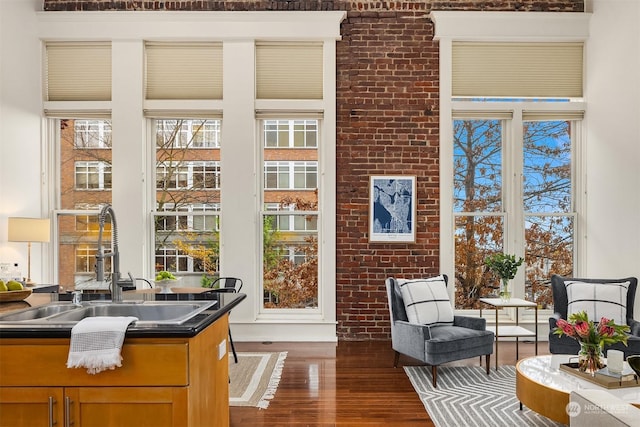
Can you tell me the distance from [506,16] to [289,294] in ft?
14.3

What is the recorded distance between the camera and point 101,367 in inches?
73.4

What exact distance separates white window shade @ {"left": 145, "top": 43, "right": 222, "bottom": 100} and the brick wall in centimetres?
50

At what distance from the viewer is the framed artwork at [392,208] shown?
18.9ft

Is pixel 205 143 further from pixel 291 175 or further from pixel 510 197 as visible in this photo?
pixel 510 197

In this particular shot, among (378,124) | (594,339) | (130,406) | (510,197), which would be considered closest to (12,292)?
(130,406)

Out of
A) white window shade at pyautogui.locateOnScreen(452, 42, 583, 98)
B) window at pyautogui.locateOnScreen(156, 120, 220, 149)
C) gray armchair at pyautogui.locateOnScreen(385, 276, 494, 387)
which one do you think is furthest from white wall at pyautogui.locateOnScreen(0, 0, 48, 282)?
white window shade at pyautogui.locateOnScreen(452, 42, 583, 98)

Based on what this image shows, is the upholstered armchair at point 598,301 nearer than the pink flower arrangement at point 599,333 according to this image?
No

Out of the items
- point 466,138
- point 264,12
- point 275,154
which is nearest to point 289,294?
point 275,154

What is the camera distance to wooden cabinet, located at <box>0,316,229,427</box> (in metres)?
1.91

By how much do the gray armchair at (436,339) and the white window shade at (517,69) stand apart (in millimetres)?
2816

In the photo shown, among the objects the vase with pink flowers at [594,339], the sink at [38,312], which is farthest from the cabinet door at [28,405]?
the vase with pink flowers at [594,339]

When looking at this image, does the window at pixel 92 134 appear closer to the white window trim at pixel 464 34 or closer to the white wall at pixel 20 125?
the white wall at pixel 20 125

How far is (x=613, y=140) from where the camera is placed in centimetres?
532

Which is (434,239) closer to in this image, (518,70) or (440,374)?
(440,374)
